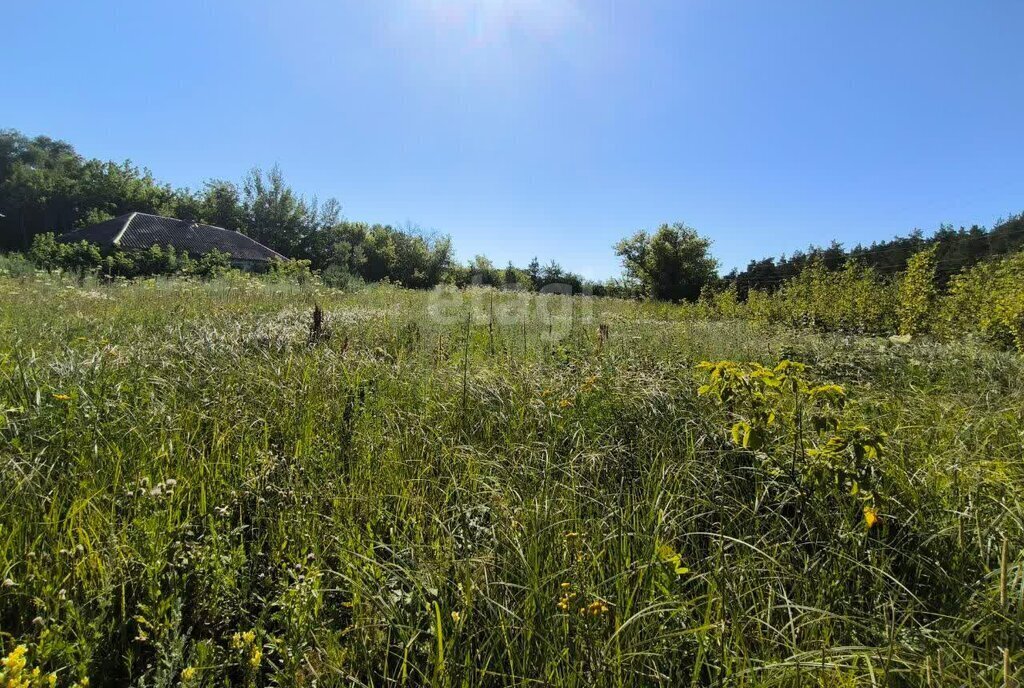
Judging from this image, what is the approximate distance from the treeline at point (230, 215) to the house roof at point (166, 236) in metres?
4.07

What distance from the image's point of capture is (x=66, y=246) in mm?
12547

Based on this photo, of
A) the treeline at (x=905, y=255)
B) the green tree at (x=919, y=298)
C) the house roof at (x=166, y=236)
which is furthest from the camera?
the house roof at (x=166, y=236)

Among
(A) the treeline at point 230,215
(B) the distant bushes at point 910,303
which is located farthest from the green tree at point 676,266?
(B) the distant bushes at point 910,303

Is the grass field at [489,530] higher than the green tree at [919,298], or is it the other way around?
the green tree at [919,298]

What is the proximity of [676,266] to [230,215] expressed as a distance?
31.6m

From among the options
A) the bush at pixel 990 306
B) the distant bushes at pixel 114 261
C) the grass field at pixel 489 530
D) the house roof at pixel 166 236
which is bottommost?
the grass field at pixel 489 530

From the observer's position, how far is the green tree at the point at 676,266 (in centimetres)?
2161

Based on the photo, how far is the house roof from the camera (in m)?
20.2

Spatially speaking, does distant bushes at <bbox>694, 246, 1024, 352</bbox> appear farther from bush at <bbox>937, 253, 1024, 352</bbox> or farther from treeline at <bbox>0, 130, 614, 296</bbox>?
treeline at <bbox>0, 130, 614, 296</bbox>

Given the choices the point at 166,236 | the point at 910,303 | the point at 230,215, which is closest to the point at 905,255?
the point at 910,303

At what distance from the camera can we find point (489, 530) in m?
1.39

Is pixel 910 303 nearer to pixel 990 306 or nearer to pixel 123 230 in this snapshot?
pixel 990 306

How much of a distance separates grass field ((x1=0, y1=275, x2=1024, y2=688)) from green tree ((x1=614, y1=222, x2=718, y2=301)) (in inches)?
782

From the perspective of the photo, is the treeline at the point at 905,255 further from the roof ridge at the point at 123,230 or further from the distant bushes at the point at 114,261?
the roof ridge at the point at 123,230
